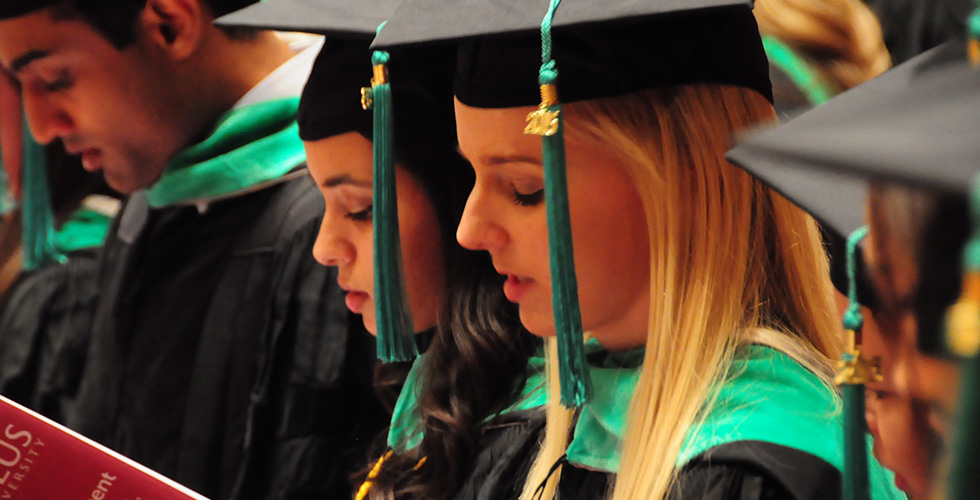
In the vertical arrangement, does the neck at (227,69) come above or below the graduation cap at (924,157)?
above

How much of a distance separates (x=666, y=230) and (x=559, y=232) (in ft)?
0.31

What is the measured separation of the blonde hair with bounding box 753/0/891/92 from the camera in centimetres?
149

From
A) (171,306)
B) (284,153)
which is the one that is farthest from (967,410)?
(171,306)

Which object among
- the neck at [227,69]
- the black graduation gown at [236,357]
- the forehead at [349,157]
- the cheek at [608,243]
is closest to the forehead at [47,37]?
the neck at [227,69]

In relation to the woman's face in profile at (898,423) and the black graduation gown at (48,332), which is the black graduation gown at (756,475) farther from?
the black graduation gown at (48,332)

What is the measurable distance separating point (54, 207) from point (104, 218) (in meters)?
0.13

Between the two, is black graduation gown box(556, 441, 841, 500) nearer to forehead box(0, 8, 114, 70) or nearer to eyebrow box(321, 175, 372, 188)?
eyebrow box(321, 175, 372, 188)

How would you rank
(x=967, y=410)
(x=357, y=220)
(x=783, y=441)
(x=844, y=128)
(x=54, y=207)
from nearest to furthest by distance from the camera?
(x=967, y=410) → (x=844, y=128) → (x=783, y=441) → (x=357, y=220) → (x=54, y=207)

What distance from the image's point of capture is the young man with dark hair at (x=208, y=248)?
58.0 inches

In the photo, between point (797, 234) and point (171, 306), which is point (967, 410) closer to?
point (797, 234)

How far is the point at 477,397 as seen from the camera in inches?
49.2

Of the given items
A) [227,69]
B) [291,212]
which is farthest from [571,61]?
[227,69]

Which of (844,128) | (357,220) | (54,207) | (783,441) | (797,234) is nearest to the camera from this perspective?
(844,128)

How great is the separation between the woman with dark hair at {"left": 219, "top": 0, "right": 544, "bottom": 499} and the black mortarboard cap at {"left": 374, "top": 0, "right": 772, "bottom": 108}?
271 millimetres
